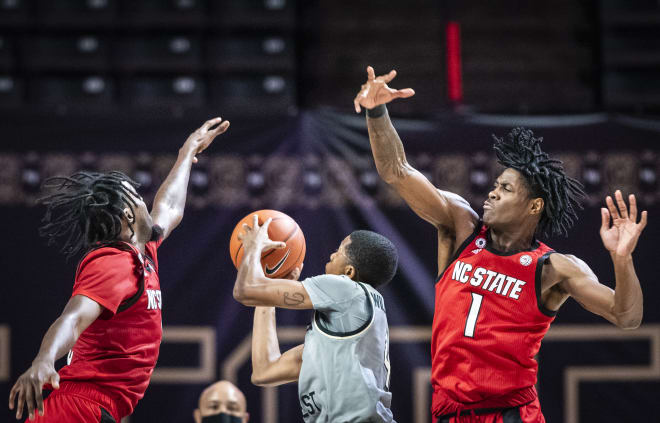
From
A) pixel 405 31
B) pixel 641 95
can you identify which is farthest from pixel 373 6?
pixel 641 95

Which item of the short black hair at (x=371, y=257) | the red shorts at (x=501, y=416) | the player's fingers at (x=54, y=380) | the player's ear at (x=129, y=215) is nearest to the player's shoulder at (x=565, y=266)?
the red shorts at (x=501, y=416)

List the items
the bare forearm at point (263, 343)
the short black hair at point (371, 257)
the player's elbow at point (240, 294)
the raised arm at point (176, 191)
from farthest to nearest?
the raised arm at point (176, 191) < the bare forearm at point (263, 343) < the short black hair at point (371, 257) < the player's elbow at point (240, 294)

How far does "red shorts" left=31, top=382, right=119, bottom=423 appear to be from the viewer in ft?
11.0

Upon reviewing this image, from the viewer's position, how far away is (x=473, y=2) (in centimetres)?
707

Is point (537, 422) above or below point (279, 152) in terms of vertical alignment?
below

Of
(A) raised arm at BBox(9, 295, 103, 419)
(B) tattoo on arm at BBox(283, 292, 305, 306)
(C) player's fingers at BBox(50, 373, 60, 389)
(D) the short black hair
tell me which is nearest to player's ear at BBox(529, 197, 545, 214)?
(D) the short black hair

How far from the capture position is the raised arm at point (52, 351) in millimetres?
2879

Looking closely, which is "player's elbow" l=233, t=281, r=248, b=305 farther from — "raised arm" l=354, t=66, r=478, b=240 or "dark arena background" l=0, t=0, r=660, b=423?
"dark arena background" l=0, t=0, r=660, b=423

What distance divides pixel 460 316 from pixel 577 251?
2610mm

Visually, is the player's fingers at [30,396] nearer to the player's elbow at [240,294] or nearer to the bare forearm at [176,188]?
the player's elbow at [240,294]

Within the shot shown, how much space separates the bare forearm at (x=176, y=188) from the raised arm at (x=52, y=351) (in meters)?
1.02

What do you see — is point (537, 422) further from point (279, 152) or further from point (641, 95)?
point (641, 95)

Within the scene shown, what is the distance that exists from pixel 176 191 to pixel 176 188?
0.05ft

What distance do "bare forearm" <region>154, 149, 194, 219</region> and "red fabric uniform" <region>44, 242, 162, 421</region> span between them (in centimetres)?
64
